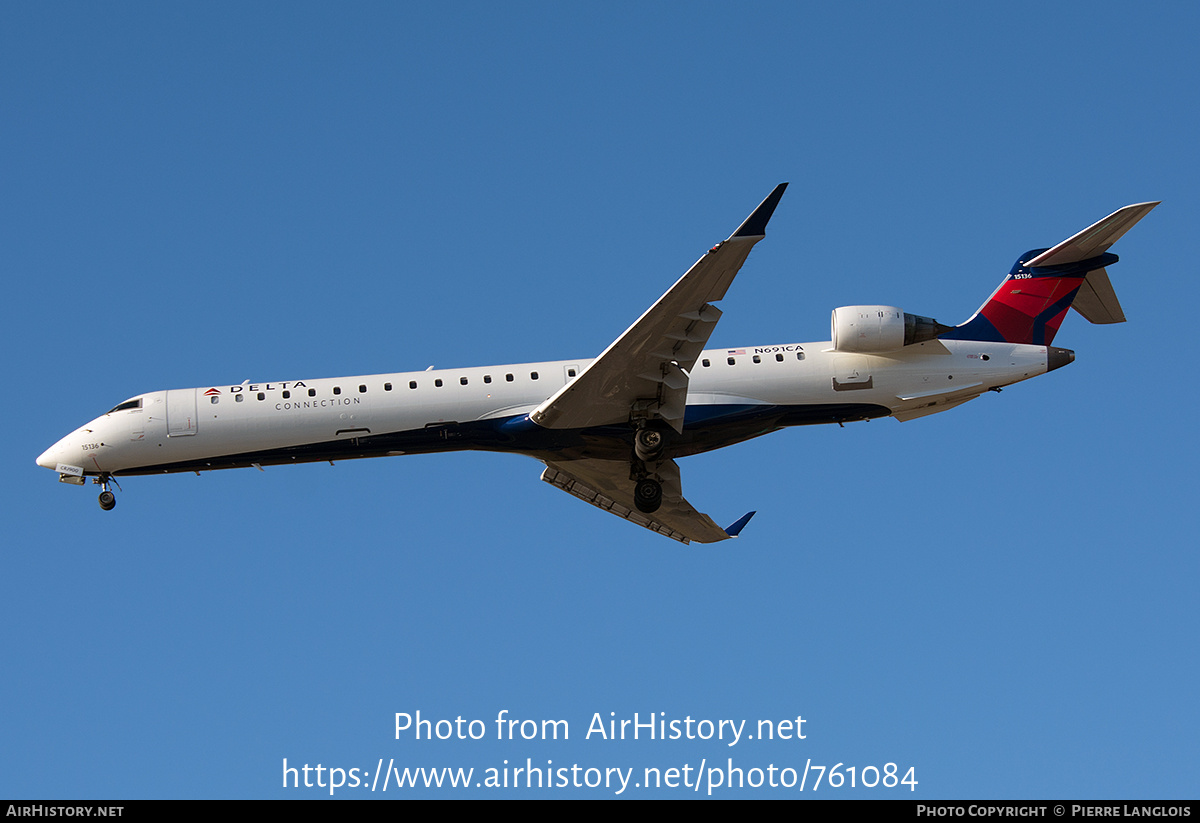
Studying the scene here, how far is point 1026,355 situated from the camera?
26.4 meters

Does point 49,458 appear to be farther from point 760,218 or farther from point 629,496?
point 760,218

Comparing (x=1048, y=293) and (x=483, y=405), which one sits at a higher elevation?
(x=1048, y=293)

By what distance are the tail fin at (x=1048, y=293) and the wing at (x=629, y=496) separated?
711cm

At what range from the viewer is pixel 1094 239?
87.7ft

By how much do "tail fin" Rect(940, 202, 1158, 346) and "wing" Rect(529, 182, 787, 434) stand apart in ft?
21.3

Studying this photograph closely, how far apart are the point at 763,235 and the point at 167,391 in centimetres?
1344

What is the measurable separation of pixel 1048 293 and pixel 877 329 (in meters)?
4.44

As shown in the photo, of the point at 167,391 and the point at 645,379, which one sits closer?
the point at 645,379

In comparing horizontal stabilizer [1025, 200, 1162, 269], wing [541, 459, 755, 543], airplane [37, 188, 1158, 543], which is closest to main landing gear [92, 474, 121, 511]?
airplane [37, 188, 1158, 543]

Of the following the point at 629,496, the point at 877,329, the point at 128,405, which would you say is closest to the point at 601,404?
the point at 629,496

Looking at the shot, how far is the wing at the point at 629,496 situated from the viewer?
2780 cm

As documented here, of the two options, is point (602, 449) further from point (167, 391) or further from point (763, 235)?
point (167, 391)
